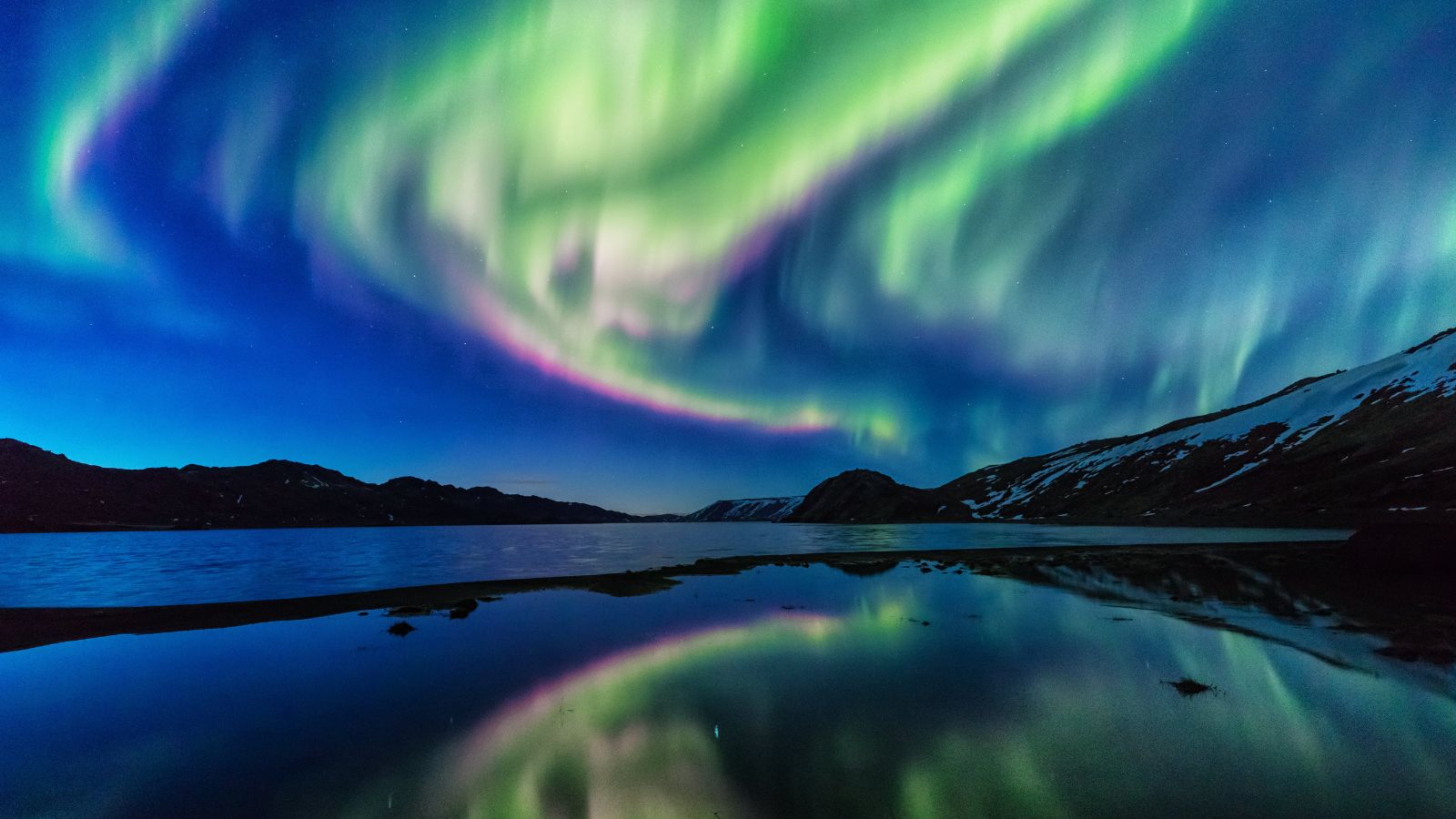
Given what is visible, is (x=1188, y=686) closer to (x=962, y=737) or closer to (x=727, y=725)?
(x=962, y=737)

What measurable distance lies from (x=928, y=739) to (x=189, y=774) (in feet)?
61.1

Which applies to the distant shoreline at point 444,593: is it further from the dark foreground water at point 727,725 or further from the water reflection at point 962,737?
the water reflection at point 962,737

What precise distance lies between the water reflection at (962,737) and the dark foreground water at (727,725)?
0.30 feet

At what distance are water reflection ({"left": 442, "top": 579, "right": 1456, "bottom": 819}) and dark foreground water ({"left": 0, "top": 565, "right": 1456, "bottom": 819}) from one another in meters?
0.09

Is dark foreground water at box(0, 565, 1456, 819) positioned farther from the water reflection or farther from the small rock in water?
the small rock in water

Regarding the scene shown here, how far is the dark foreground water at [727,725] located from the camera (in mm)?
11656

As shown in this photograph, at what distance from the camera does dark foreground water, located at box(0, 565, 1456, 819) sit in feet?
38.2

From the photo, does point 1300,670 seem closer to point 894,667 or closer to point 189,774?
point 894,667

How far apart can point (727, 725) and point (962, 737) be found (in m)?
6.46

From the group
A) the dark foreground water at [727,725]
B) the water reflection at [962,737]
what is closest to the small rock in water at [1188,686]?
the water reflection at [962,737]

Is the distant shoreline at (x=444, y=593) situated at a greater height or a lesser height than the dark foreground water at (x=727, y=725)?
greater

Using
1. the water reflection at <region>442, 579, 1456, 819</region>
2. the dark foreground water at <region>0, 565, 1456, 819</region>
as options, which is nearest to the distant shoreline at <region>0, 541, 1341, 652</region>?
the dark foreground water at <region>0, 565, 1456, 819</region>

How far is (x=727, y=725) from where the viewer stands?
15.8 meters

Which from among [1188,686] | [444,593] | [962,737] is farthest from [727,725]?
[444,593]
